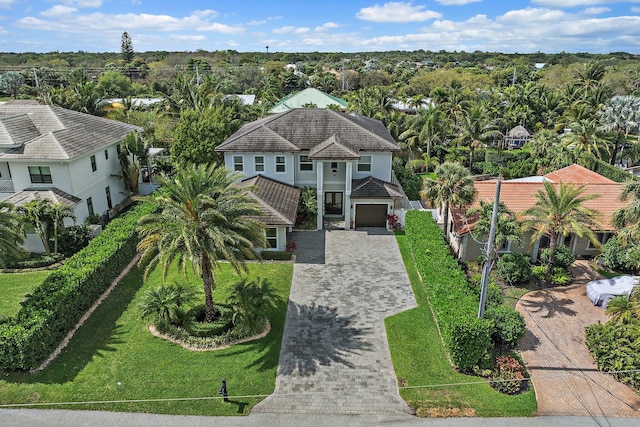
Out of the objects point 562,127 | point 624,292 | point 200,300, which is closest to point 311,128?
point 200,300

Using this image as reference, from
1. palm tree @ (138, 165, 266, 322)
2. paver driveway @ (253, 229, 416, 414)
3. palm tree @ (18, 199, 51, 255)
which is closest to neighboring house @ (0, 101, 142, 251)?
palm tree @ (18, 199, 51, 255)

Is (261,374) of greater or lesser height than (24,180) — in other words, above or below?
below

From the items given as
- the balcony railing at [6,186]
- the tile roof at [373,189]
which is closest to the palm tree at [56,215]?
the balcony railing at [6,186]

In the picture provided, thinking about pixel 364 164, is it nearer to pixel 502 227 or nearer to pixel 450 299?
pixel 502 227

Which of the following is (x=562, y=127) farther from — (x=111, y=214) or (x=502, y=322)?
(x=111, y=214)

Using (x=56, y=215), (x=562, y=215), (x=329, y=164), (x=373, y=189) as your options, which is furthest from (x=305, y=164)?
A: (x=562, y=215)

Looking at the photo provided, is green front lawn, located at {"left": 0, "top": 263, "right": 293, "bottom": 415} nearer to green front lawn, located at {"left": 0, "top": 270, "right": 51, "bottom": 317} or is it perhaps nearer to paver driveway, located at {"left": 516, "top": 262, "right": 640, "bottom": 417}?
green front lawn, located at {"left": 0, "top": 270, "right": 51, "bottom": 317}

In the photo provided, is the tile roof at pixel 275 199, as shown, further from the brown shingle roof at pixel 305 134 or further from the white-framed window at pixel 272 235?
the brown shingle roof at pixel 305 134
